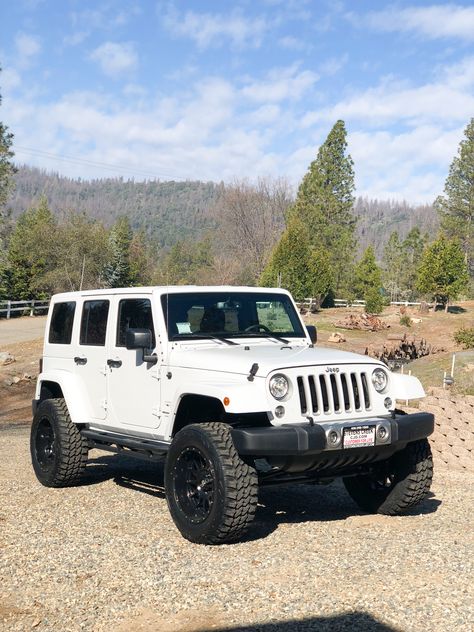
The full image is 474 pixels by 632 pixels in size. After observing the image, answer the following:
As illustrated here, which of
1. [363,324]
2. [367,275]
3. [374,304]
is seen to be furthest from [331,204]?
[363,324]

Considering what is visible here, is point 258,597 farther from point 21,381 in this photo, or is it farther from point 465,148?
point 465,148

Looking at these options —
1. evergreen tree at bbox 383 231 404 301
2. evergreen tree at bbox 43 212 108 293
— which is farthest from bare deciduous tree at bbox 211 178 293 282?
evergreen tree at bbox 43 212 108 293

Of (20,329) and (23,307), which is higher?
(23,307)

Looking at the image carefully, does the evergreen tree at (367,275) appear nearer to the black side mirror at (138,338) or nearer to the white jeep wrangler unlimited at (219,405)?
the white jeep wrangler unlimited at (219,405)

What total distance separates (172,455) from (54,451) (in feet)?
7.61

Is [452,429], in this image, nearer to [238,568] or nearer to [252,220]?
[238,568]

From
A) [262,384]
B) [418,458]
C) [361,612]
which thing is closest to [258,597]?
[361,612]

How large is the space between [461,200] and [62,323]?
66309 mm

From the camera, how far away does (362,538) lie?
617cm

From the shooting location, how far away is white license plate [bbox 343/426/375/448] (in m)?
5.89

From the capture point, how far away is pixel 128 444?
7176mm

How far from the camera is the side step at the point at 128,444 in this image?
680 cm

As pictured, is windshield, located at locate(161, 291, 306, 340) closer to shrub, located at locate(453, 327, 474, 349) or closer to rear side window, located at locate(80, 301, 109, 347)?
rear side window, located at locate(80, 301, 109, 347)

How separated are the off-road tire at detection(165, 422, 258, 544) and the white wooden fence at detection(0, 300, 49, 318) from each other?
141ft
